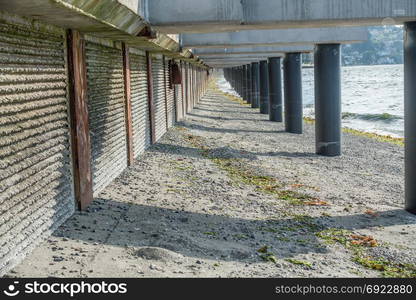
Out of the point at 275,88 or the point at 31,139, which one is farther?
the point at 275,88

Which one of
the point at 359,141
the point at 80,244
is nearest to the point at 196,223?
the point at 80,244

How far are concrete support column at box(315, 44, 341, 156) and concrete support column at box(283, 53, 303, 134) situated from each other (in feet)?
22.7

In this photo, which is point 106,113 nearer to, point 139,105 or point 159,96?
point 139,105

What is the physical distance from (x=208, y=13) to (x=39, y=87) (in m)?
3.77

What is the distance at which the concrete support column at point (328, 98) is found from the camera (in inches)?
680

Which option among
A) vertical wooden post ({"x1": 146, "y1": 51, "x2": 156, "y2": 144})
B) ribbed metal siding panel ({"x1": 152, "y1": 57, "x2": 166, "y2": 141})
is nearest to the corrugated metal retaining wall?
vertical wooden post ({"x1": 146, "y1": 51, "x2": 156, "y2": 144})

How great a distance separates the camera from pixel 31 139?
720 cm

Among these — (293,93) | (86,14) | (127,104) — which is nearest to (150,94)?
(127,104)

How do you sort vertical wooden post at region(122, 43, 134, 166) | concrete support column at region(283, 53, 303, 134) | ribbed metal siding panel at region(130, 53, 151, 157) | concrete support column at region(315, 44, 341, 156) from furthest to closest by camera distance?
concrete support column at region(283, 53, 303, 134) < concrete support column at region(315, 44, 341, 156) < ribbed metal siding panel at region(130, 53, 151, 157) < vertical wooden post at region(122, 43, 134, 166)

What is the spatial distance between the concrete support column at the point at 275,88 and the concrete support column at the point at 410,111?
2064cm

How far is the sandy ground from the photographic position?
22.2 feet

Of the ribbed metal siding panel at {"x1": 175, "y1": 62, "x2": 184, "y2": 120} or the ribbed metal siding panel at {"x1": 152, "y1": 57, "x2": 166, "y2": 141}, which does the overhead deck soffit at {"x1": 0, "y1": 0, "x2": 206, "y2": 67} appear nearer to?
the ribbed metal siding panel at {"x1": 152, "y1": 57, "x2": 166, "y2": 141}

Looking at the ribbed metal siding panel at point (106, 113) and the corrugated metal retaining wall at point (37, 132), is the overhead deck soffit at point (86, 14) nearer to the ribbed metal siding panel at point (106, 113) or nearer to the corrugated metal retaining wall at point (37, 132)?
the corrugated metal retaining wall at point (37, 132)

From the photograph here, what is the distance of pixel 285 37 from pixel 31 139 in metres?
12.2
